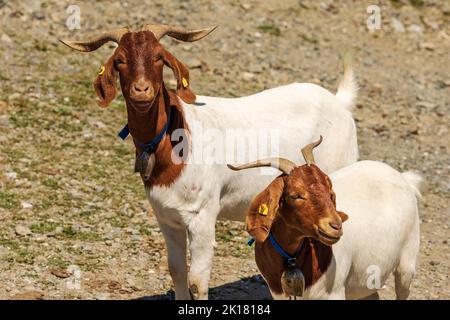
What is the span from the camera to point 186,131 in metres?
8.99

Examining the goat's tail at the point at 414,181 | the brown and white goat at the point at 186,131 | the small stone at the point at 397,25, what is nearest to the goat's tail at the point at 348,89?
the brown and white goat at the point at 186,131

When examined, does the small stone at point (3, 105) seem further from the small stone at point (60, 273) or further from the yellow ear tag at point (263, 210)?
the yellow ear tag at point (263, 210)

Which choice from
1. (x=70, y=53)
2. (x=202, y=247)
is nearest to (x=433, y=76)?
(x=70, y=53)

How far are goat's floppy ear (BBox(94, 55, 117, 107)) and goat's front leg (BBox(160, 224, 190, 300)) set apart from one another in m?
1.48

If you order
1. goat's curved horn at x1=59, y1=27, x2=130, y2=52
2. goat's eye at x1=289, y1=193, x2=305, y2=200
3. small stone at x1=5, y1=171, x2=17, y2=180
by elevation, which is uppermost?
goat's curved horn at x1=59, y1=27, x2=130, y2=52

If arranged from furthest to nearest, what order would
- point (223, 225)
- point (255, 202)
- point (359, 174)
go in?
1. point (223, 225)
2. point (359, 174)
3. point (255, 202)

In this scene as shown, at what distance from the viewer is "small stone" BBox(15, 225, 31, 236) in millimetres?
11172

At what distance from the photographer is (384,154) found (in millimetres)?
14695

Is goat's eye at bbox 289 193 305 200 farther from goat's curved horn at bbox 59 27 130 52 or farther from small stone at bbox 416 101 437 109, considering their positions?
small stone at bbox 416 101 437 109

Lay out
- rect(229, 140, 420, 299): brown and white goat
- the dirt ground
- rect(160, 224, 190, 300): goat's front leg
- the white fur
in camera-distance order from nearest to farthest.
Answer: rect(229, 140, 420, 299): brown and white goat < the white fur < rect(160, 224, 190, 300): goat's front leg < the dirt ground

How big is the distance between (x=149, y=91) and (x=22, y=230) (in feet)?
12.3

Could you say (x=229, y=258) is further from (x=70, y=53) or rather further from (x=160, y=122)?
(x=70, y=53)

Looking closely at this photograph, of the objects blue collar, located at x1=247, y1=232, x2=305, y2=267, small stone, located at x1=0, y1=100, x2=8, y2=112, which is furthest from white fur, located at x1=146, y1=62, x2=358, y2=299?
small stone, located at x1=0, y1=100, x2=8, y2=112

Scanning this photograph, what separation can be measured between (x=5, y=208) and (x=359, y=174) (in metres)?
4.77
